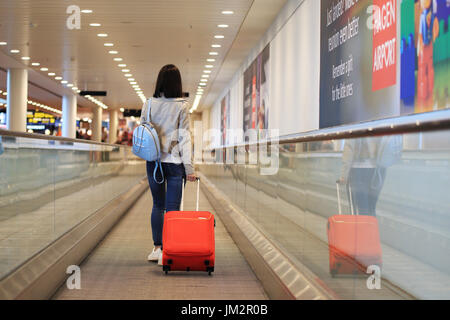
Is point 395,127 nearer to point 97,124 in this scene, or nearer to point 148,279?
point 148,279

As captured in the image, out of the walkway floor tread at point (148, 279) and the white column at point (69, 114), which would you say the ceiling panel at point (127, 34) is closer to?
the walkway floor tread at point (148, 279)

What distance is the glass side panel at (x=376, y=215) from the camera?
2.76m

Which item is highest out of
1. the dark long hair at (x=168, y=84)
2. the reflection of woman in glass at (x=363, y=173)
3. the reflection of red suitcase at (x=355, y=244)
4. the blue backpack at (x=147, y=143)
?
the dark long hair at (x=168, y=84)

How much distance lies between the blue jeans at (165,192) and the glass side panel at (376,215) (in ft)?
4.73

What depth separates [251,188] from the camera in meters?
6.77

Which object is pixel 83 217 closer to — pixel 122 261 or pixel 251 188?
pixel 122 261

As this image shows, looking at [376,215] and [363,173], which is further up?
[363,173]

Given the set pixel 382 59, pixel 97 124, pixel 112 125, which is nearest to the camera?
pixel 382 59

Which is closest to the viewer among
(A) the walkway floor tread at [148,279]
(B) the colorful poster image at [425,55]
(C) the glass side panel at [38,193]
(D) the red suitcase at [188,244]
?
(C) the glass side panel at [38,193]

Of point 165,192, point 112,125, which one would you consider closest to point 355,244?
point 165,192

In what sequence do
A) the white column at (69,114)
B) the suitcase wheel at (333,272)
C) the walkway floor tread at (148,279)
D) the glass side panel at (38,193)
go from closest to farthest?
1. the suitcase wheel at (333,272)
2. the glass side panel at (38,193)
3. the walkway floor tread at (148,279)
4. the white column at (69,114)

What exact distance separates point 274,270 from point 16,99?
69.3 ft

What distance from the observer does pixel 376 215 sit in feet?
9.43

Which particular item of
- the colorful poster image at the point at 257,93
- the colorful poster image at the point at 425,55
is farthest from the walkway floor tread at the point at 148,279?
the colorful poster image at the point at 257,93
